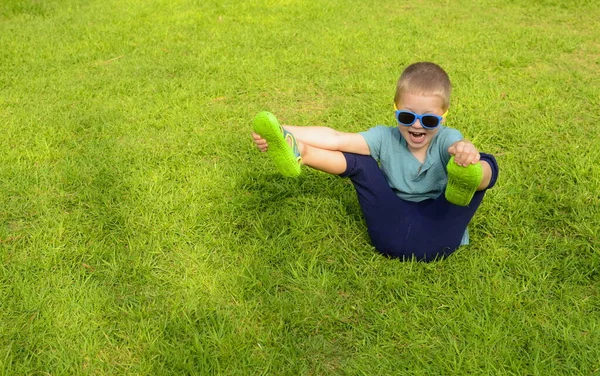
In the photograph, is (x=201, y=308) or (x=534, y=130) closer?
(x=201, y=308)

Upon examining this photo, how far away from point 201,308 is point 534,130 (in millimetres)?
2769

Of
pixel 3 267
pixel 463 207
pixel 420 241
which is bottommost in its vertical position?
pixel 3 267

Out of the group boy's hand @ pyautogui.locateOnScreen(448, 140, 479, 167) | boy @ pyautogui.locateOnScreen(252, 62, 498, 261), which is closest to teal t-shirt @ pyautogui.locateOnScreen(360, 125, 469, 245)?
boy @ pyautogui.locateOnScreen(252, 62, 498, 261)

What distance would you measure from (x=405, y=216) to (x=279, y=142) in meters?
0.75

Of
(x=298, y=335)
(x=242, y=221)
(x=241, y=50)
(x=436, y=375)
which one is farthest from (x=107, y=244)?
(x=241, y=50)

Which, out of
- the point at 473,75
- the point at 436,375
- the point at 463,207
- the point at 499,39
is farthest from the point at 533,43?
the point at 436,375

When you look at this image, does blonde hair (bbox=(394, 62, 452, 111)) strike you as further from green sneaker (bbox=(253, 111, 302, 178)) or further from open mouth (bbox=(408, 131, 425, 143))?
green sneaker (bbox=(253, 111, 302, 178))

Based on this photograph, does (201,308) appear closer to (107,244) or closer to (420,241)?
(107,244)

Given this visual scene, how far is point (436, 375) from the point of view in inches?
86.2

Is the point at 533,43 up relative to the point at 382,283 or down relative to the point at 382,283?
up

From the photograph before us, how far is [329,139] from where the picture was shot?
2.62 metres

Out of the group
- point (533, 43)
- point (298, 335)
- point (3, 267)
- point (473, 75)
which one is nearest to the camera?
point (298, 335)

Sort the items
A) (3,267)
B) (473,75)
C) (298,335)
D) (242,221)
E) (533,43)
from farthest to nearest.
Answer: (533,43) → (473,75) → (242,221) → (3,267) → (298,335)

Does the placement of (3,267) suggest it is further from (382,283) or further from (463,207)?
(463,207)
